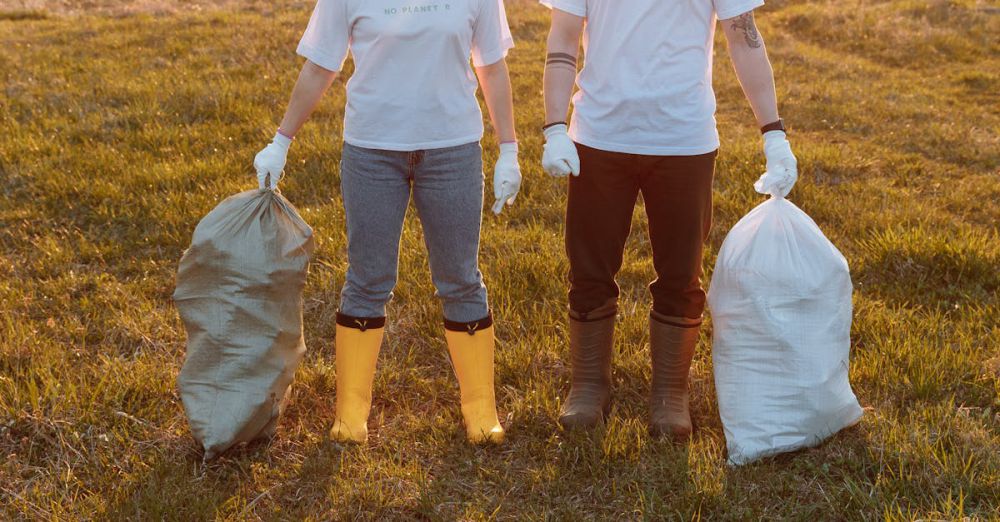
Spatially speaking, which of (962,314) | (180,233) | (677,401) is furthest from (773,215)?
(180,233)

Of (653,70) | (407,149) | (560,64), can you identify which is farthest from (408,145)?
(653,70)

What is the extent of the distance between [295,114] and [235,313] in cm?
66

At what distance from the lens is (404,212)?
2697 mm

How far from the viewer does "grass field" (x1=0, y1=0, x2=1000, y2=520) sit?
8.18 feet

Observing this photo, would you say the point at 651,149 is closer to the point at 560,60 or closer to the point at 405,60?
the point at 560,60

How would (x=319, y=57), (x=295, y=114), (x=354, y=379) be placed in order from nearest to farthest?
(x=319, y=57) → (x=295, y=114) → (x=354, y=379)

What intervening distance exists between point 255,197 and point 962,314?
9.37 ft

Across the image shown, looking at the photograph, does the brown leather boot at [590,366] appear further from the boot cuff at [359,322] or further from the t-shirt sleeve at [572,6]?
the t-shirt sleeve at [572,6]

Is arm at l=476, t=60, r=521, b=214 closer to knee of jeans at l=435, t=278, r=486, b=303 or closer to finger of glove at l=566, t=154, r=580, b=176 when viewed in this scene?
finger of glove at l=566, t=154, r=580, b=176

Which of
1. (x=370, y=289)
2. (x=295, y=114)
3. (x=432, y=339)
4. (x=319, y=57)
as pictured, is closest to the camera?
(x=319, y=57)

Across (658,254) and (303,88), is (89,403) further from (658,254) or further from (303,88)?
(658,254)

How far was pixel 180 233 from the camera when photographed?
174 inches

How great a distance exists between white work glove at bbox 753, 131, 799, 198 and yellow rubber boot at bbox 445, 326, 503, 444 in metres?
1.04

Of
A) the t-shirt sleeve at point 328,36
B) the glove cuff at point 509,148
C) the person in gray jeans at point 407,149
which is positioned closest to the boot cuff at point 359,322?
the person in gray jeans at point 407,149
